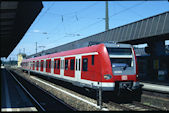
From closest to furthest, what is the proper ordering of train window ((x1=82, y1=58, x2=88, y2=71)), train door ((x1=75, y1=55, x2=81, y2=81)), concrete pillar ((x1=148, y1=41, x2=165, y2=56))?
1. train window ((x1=82, y1=58, x2=88, y2=71))
2. train door ((x1=75, y1=55, x2=81, y2=81))
3. concrete pillar ((x1=148, y1=41, x2=165, y2=56))

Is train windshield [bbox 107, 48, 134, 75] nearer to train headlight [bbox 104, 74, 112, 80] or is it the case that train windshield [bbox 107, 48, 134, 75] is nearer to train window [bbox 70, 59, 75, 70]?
train headlight [bbox 104, 74, 112, 80]

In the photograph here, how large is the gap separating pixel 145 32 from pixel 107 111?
29.2 ft

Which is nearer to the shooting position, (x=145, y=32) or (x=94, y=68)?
(x=94, y=68)

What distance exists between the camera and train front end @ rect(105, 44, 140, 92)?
998cm

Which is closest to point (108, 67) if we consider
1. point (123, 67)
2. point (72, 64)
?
point (123, 67)

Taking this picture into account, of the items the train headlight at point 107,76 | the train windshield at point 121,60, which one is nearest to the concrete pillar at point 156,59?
the train windshield at point 121,60

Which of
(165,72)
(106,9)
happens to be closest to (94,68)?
(106,9)

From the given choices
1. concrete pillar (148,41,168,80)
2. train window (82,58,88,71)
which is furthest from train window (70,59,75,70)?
concrete pillar (148,41,168,80)

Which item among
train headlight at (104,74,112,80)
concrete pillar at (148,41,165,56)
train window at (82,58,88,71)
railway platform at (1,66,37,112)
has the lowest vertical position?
railway platform at (1,66,37,112)

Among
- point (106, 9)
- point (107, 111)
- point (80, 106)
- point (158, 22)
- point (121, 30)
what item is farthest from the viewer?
point (106, 9)

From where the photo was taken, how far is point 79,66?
41.0ft

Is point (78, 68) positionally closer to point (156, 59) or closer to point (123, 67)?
point (123, 67)

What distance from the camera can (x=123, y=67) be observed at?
10188mm

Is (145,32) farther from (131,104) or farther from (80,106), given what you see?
(80,106)
